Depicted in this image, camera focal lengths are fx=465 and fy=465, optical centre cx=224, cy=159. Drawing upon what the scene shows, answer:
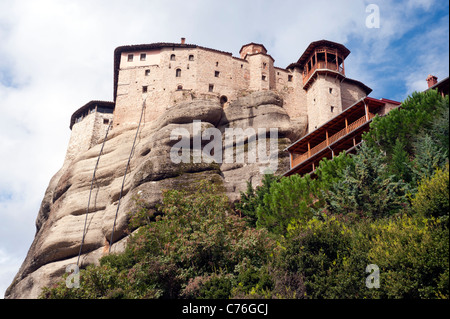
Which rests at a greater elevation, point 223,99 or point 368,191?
point 223,99

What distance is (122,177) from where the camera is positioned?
122 ft

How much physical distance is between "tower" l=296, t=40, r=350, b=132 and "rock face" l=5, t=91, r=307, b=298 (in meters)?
1.91

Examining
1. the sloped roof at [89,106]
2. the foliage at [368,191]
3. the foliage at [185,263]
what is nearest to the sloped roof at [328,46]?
the sloped roof at [89,106]

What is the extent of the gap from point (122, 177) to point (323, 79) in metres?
20.7

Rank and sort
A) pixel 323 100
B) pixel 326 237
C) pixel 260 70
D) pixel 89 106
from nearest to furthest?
pixel 326 237
pixel 323 100
pixel 260 70
pixel 89 106

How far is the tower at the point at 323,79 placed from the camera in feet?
139

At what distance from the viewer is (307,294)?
1666cm

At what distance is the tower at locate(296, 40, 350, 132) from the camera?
4233 centimetres

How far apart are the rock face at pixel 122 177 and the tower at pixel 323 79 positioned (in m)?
1.91

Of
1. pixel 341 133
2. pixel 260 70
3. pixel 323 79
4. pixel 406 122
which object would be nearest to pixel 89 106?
pixel 260 70

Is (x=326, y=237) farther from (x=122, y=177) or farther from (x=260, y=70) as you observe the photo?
(x=260, y=70)

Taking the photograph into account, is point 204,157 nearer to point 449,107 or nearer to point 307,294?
point 307,294

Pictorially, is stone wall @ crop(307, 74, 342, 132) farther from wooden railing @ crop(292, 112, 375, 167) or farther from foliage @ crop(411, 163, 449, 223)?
foliage @ crop(411, 163, 449, 223)
